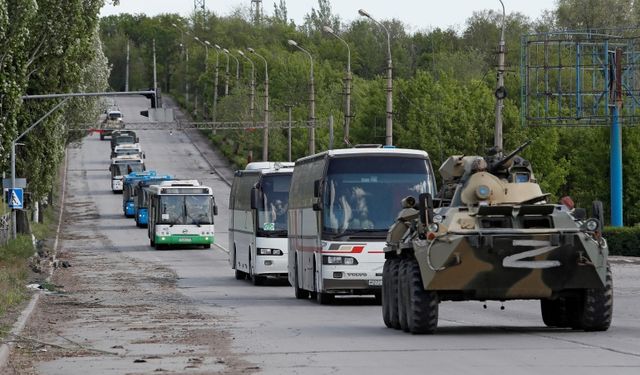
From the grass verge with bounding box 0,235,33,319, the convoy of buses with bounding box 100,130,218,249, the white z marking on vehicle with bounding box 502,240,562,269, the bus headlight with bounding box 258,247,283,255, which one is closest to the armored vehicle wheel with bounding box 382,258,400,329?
the white z marking on vehicle with bounding box 502,240,562,269

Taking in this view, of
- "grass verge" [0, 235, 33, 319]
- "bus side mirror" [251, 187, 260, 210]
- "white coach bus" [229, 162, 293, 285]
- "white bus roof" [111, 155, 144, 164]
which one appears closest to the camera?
"grass verge" [0, 235, 33, 319]

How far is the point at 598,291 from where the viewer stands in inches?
790

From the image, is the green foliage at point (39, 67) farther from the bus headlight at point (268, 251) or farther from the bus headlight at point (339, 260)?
the bus headlight at point (339, 260)

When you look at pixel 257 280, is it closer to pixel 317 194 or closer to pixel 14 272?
pixel 14 272

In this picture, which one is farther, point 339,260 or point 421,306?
point 339,260

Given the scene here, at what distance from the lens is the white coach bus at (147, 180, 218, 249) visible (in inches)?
2498

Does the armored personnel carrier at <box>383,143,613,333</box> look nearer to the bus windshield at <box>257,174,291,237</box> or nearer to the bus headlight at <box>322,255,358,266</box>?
the bus headlight at <box>322,255,358,266</box>

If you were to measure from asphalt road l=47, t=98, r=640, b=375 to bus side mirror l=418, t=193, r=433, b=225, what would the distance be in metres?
1.48

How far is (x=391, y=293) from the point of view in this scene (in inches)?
851

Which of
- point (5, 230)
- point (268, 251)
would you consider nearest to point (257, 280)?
point (268, 251)

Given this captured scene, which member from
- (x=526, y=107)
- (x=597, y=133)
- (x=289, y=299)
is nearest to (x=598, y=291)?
(x=289, y=299)

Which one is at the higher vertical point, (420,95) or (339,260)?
(420,95)

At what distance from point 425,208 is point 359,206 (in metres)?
8.45

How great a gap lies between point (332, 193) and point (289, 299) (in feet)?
14.1
